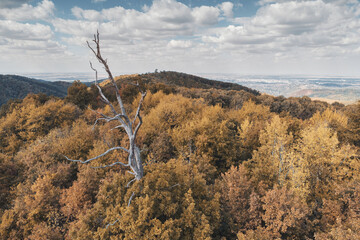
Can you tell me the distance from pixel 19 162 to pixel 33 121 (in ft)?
61.5

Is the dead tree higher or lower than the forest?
higher

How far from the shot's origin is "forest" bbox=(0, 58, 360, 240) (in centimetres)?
1338

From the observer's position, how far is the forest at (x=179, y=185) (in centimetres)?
1338

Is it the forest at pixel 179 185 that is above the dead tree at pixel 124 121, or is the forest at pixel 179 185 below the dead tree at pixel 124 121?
below

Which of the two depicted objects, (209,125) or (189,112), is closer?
(209,125)

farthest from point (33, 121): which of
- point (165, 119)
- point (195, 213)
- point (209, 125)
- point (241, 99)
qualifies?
point (241, 99)

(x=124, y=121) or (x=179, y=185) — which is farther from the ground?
(x=124, y=121)

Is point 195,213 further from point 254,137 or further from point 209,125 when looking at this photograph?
point 254,137

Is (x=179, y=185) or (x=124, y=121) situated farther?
(x=179, y=185)

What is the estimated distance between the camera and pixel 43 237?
615 inches

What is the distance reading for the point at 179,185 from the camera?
50.2 feet

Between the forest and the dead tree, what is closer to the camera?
the dead tree

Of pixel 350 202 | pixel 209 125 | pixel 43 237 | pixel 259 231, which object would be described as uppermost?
pixel 209 125

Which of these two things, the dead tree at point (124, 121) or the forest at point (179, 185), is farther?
the forest at point (179, 185)
